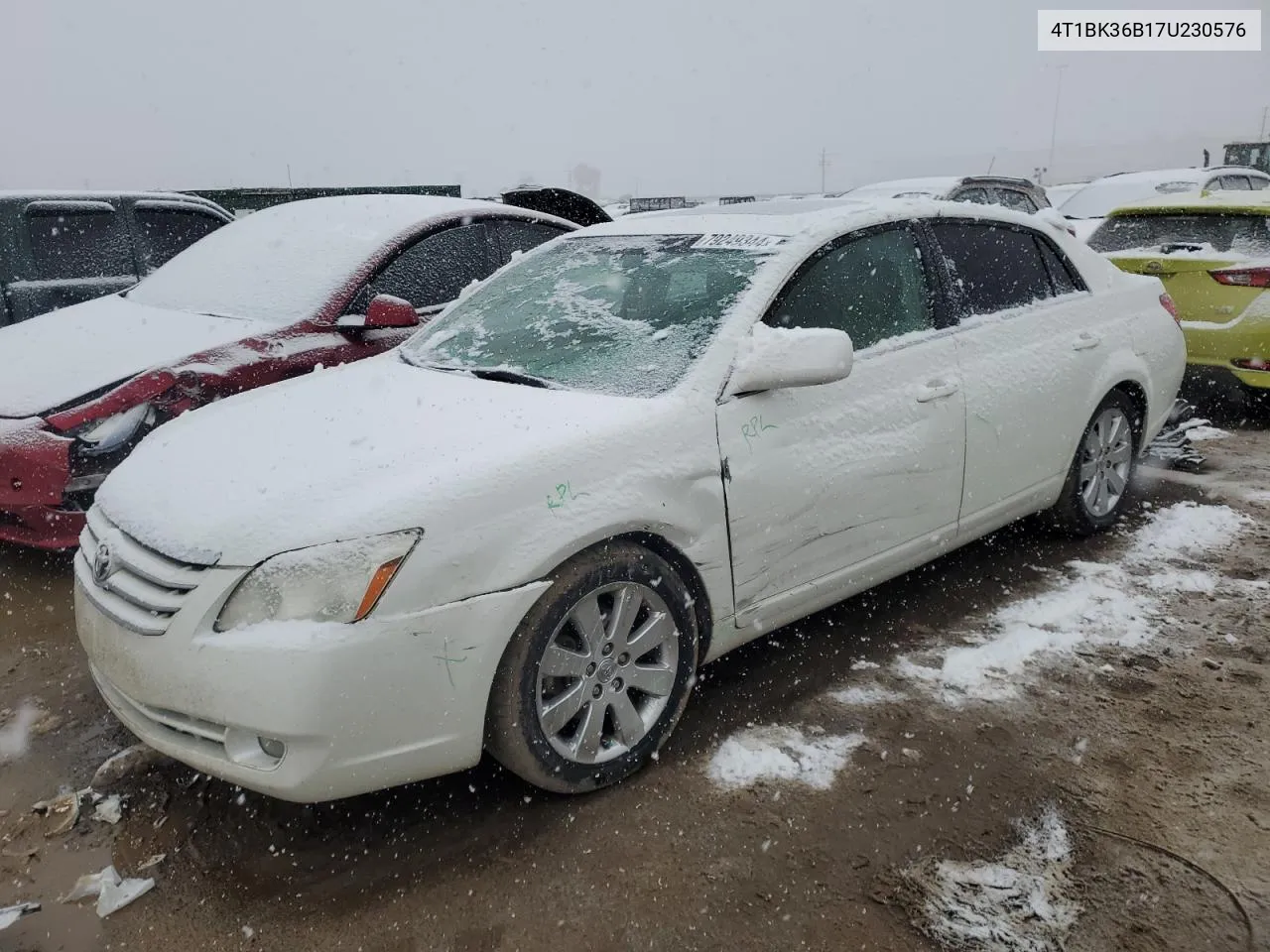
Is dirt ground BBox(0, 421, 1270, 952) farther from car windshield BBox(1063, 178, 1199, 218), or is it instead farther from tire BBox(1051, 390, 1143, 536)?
car windshield BBox(1063, 178, 1199, 218)

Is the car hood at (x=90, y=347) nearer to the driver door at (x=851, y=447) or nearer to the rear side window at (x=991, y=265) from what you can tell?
the driver door at (x=851, y=447)

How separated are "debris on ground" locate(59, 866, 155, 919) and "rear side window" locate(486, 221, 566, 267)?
3.54 m

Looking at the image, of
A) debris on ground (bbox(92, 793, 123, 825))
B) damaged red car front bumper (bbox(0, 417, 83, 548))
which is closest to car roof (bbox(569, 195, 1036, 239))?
damaged red car front bumper (bbox(0, 417, 83, 548))

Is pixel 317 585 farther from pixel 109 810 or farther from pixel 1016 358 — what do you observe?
pixel 1016 358

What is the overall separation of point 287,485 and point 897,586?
259 cm

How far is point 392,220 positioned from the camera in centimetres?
484

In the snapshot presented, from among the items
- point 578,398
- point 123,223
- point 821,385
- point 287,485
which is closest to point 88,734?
point 287,485

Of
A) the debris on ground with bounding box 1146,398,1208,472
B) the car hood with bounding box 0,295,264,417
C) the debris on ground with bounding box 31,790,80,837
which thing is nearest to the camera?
the debris on ground with bounding box 31,790,80,837

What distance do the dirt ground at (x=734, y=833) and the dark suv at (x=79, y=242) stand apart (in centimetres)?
383

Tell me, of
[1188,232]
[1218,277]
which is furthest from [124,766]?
[1188,232]

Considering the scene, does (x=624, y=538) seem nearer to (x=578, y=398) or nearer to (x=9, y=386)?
(x=578, y=398)

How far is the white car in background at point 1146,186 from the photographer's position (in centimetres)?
1209

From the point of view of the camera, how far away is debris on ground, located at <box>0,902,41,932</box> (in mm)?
2256

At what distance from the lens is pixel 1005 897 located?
2.21m
